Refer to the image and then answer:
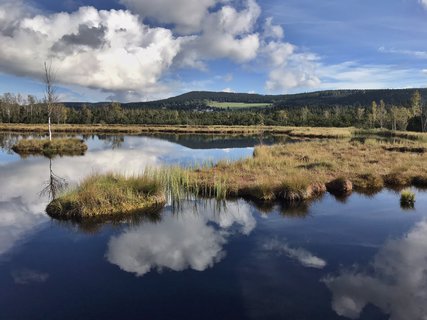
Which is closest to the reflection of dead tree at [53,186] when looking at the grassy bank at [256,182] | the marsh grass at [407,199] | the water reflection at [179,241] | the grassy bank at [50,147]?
the grassy bank at [256,182]

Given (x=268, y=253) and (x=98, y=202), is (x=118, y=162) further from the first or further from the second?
(x=268, y=253)

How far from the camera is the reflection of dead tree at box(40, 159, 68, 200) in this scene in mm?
19438

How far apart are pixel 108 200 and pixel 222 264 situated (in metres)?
6.57

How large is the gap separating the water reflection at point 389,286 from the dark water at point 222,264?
0.09 feet

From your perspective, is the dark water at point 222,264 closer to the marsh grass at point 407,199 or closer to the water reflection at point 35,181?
the water reflection at point 35,181

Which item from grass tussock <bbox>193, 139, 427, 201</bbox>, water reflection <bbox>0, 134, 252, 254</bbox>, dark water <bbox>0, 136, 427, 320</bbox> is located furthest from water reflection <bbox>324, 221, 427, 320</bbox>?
water reflection <bbox>0, 134, 252, 254</bbox>

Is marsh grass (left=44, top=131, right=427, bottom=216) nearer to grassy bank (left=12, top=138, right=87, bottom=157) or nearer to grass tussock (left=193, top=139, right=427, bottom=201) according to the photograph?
grass tussock (left=193, top=139, right=427, bottom=201)

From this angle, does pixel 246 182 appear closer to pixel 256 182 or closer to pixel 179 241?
pixel 256 182

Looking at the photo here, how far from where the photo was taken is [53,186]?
21438 mm

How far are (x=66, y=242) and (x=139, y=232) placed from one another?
7.65ft

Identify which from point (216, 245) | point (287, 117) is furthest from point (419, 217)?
point (287, 117)

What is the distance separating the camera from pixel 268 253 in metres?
11.6

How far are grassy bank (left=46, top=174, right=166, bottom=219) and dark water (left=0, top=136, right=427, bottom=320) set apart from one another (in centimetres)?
67

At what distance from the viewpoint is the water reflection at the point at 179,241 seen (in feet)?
35.9
